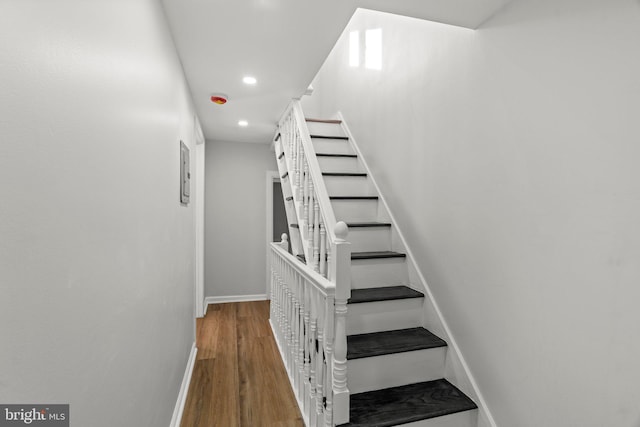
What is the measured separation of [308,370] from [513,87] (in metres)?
1.89

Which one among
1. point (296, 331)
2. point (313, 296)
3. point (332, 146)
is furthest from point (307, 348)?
point (332, 146)

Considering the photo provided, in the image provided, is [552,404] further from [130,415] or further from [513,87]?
[130,415]

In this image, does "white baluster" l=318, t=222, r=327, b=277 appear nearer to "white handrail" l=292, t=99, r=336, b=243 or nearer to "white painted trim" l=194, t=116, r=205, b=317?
"white handrail" l=292, t=99, r=336, b=243

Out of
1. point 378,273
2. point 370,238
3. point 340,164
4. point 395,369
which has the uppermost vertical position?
point 340,164

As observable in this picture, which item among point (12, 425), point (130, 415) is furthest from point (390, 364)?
point (12, 425)

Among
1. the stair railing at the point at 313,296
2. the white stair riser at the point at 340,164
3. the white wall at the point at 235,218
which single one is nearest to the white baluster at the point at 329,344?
the stair railing at the point at 313,296

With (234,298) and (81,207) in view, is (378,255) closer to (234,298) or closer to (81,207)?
(81,207)

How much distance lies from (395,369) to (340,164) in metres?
1.95

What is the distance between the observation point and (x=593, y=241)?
1102 mm

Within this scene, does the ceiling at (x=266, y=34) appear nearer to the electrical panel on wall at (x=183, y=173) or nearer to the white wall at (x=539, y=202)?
the white wall at (x=539, y=202)

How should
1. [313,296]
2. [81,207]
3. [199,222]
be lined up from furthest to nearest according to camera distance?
[199,222]
[313,296]
[81,207]

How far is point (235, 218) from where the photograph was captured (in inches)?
173

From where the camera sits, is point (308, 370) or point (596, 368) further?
point (308, 370)

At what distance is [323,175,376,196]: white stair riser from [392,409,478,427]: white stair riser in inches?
69.0
